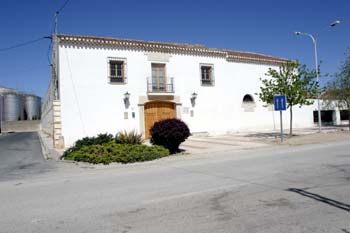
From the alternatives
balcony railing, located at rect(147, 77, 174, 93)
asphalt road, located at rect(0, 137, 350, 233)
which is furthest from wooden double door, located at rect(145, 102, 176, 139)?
asphalt road, located at rect(0, 137, 350, 233)

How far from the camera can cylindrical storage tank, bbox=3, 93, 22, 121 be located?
6994 cm

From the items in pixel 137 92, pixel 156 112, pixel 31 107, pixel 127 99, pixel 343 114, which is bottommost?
pixel 343 114

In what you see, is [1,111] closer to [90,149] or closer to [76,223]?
[90,149]

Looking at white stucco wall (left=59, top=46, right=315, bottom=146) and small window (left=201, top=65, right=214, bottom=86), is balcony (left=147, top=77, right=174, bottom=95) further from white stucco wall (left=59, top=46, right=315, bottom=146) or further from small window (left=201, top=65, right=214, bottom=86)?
small window (left=201, top=65, right=214, bottom=86)

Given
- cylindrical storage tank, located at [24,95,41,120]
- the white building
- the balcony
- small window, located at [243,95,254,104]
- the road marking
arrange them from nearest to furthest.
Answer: the road marking → the white building → the balcony → small window, located at [243,95,254,104] → cylindrical storage tank, located at [24,95,41,120]

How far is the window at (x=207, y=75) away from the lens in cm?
2462

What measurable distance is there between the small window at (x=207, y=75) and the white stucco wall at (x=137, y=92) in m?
0.37

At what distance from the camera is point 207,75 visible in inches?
981

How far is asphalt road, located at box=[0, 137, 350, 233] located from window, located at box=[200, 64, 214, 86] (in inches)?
607

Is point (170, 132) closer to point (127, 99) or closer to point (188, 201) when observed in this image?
point (188, 201)

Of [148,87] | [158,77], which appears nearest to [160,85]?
[158,77]

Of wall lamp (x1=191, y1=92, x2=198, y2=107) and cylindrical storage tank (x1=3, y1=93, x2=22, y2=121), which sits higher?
cylindrical storage tank (x1=3, y1=93, x2=22, y2=121)

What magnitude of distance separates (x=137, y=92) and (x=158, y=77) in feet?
6.75

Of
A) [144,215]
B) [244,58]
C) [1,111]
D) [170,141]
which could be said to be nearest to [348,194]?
[144,215]
